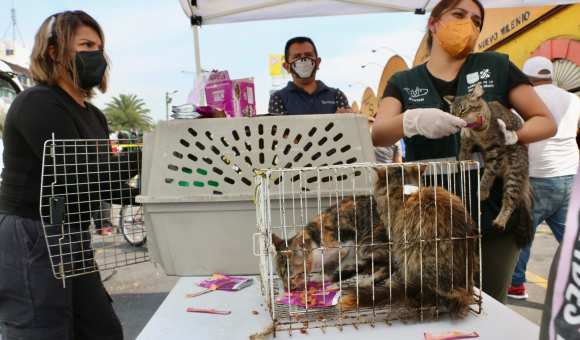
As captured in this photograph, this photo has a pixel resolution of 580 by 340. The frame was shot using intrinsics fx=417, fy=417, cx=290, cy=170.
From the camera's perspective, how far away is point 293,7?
2564mm

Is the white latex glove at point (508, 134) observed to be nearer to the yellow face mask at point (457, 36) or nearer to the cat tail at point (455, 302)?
the yellow face mask at point (457, 36)

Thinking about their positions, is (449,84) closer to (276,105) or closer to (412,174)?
(412,174)

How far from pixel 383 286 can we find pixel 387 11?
224 centimetres

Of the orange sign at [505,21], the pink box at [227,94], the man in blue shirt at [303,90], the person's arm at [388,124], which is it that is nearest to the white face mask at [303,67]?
the man in blue shirt at [303,90]

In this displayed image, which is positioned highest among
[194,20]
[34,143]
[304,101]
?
[194,20]

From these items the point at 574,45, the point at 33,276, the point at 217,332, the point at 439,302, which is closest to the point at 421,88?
the point at 439,302

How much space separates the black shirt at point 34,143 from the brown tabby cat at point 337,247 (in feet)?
1.84

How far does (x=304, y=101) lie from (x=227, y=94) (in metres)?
1.02

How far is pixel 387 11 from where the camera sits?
262 cm

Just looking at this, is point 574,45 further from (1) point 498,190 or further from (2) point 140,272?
(2) point 140,272

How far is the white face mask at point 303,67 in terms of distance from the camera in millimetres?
2201

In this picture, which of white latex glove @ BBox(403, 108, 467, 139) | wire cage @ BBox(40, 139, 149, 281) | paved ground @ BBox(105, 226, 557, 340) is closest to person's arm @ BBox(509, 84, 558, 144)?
white latex glove @ BBox(403, 108, 467, 139)

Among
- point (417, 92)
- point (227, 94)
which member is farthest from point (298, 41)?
point (417, 92)

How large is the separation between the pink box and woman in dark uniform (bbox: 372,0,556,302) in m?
0.45
